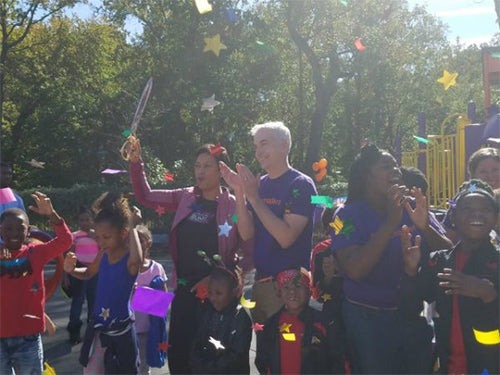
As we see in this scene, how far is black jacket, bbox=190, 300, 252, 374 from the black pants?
0.10 meters

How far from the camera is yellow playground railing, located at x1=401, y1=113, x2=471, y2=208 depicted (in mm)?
8422

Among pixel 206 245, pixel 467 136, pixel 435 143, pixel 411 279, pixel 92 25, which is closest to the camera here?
pixel 411 279

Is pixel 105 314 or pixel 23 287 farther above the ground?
pixel 23 287

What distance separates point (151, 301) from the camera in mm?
4430

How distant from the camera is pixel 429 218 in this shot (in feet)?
11.7

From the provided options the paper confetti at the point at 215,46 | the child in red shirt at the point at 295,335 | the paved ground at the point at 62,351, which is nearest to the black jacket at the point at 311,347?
the child in red shirt at the point at 295,335

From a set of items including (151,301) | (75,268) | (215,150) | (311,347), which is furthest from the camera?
(75,268)

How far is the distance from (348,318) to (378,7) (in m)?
25.9

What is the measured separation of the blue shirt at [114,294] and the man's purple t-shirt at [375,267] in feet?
4.79

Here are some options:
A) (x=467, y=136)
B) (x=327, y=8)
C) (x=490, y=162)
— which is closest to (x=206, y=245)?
(x=490, y=162)

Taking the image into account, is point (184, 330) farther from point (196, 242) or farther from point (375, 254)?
point (375, 254)

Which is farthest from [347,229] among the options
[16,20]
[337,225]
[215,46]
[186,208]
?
[16,20]

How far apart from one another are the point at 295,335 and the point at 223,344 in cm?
47

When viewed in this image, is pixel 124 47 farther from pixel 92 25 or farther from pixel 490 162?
pixel 490 162
